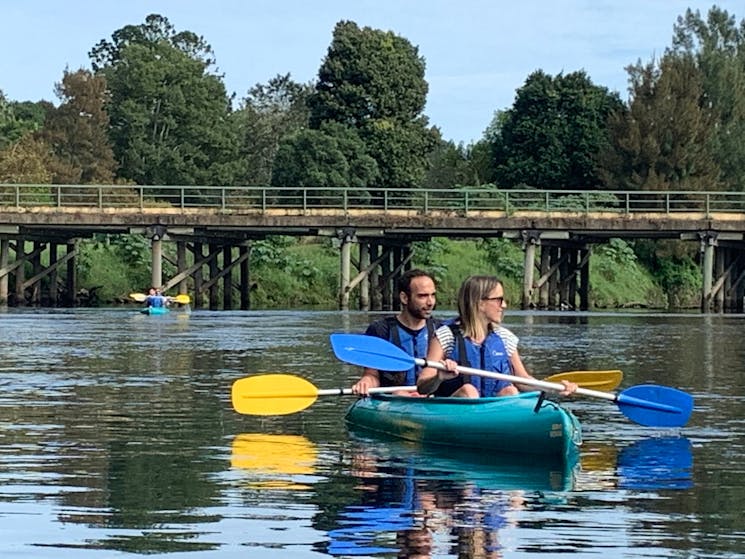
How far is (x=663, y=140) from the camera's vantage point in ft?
234

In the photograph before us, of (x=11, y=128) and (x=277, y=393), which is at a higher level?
(x=11, y=128)

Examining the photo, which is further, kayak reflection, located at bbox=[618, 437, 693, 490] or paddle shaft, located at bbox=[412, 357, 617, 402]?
paddle shaft, located at bbox=[412, 357, 617, 402]

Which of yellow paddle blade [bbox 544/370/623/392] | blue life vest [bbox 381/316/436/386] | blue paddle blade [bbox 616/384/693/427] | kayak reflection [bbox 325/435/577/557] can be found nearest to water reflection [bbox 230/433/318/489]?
Answer: kayak reflection [bbox 325/435/577/557]

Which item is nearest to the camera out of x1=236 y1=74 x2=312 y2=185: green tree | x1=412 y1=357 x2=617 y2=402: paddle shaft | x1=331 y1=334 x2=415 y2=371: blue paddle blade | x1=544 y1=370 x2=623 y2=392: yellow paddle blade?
x1=412 y1=357 x2=617 y2=402: paddle shaft

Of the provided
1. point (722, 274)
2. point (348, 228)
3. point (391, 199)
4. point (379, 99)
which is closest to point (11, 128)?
point (379, 99)

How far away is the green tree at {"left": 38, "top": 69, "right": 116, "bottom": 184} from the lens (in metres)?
85.6

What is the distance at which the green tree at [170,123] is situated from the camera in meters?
87.3

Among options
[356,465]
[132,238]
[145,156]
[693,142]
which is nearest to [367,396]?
[356,465]

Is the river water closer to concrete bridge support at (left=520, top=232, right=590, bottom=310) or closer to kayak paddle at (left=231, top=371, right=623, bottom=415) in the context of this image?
kayak paddle at (left=231, top=371, right=623, bottom=415)

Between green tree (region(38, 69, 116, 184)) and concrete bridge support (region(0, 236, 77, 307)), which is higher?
green tree (region(38, 69, 116, 184))

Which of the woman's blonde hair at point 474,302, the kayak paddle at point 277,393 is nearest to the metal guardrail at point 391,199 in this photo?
the kayak paddle at point 277,393

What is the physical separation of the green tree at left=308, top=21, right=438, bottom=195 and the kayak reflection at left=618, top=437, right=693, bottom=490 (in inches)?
2324

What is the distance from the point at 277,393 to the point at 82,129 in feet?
240

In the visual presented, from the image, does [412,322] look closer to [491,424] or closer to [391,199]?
[491,424]
